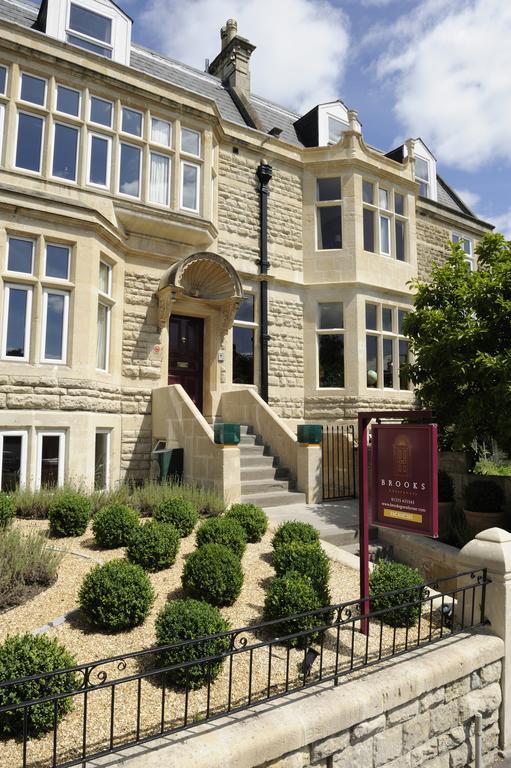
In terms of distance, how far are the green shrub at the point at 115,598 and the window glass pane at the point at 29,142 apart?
359 inches

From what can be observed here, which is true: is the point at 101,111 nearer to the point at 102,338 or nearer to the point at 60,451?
the point at 102,338

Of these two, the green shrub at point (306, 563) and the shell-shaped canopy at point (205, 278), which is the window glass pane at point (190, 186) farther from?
the green shrub at point (306, 563)

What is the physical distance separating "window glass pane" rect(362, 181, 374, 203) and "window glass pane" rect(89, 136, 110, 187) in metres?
8.11

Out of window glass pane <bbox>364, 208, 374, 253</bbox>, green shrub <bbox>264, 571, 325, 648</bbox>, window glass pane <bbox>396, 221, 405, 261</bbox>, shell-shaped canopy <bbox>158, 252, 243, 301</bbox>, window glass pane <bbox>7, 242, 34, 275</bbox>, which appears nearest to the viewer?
green shrub <bbox>264, 571, 325, 648</bbox>

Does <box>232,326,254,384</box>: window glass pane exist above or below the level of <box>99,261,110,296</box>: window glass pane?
below

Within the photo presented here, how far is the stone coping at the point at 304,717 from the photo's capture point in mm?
3186

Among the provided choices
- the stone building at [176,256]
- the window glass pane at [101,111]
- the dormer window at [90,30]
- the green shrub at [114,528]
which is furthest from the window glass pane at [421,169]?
the green shrub at [114,528]

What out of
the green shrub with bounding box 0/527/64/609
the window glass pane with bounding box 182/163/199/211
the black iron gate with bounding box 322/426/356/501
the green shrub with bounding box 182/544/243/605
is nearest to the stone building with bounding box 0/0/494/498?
the window glass pane with bounding box 182/163/199/211

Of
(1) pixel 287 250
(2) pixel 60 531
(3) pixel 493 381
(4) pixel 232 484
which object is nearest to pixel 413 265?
Result: (1) pixel 287 250

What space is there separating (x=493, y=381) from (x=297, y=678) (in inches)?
277

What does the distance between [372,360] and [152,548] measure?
1068 centimetres

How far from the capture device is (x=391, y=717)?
13.8ft

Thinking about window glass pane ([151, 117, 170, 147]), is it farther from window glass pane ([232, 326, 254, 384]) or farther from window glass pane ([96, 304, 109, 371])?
window glass pane ([232, 326, 254, 384])

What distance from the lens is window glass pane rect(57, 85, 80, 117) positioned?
11.1 meters
